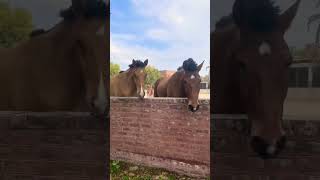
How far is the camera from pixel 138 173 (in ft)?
24.2

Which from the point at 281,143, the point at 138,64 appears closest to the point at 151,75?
the point at 138,64

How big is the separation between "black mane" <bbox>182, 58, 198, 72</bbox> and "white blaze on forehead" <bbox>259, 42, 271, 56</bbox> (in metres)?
4.11

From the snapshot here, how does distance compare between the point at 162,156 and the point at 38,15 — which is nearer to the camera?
the point at 38,15

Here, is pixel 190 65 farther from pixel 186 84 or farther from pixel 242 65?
pixel 242 65

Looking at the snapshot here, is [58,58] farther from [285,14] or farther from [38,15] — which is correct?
[285,14]

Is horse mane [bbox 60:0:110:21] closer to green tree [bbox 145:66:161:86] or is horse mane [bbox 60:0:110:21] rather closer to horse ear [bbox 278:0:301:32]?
horse ear [bbox 278:0:301:32]

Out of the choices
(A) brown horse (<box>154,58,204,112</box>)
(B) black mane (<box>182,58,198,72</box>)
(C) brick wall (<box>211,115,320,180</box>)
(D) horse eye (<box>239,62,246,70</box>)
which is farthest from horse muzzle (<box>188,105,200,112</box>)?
(D) horse eye (<box>239,62,246,70</box>)

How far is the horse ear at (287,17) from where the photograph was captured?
10.1ft

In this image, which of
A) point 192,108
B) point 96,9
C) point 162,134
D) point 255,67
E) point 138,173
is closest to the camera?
point 255,67

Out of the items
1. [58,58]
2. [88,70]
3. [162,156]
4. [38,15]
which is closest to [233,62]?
[88,70]

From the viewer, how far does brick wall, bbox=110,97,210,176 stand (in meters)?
6.65

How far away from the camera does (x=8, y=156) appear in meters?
3.37

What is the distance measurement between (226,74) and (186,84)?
3.83m

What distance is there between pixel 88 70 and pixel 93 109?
1.12 ft
